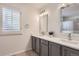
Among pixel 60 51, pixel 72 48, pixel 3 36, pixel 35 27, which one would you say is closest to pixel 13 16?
pixel 3 36

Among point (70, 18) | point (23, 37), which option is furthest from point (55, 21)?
point (23, 37)

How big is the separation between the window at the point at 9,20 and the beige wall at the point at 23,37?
259 mm

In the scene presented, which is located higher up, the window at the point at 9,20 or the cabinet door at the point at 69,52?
the window at the point at 9,20

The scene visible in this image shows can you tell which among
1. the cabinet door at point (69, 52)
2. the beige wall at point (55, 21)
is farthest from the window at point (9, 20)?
the cabinet door at point (69, 52)

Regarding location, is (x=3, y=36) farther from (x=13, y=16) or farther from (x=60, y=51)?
(x=60, y=51)

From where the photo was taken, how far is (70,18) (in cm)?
344

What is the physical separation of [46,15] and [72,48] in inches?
128

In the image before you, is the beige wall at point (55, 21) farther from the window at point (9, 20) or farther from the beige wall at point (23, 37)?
the window at point (9, 20)

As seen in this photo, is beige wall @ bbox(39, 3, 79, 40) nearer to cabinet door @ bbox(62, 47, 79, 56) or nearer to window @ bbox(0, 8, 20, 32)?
cabinet door @ bbox(62, 47, 79, 56)

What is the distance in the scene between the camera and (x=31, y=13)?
6.09 m

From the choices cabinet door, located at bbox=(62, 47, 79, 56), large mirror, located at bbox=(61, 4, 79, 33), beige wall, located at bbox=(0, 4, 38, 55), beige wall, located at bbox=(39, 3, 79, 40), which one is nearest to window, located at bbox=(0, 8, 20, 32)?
beige wall, located at bbox=(0, 4, 38, 55)

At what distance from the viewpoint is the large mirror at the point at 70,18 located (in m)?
3.25

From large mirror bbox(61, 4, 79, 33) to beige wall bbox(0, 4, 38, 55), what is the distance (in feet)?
6.64

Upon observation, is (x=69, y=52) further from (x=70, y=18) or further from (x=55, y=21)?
(x=55, y=21)
